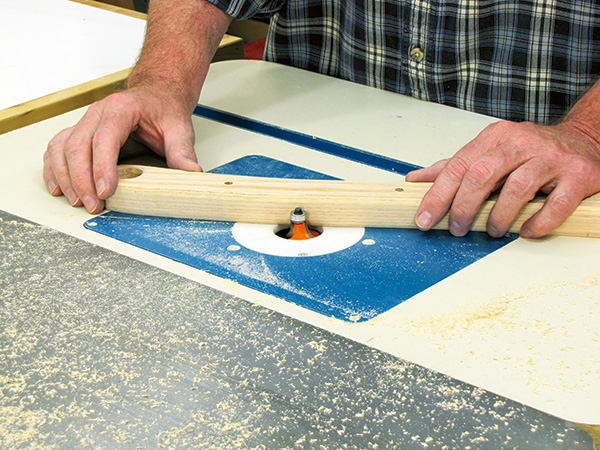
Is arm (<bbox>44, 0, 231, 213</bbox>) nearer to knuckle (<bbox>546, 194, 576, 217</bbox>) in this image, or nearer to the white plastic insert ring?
the white plastic insert ring

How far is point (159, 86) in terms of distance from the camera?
1337 millimetres

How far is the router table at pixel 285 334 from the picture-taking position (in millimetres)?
676

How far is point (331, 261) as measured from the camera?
952 millimetres

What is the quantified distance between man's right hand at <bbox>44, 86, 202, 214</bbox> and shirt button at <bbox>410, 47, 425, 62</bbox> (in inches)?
20.2

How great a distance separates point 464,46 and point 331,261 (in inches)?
28.9

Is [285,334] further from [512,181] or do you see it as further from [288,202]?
[512,181]

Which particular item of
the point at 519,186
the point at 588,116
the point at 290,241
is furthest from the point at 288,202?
the point at 588,116

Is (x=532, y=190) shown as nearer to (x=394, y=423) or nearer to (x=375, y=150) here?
(x=375, y=150)

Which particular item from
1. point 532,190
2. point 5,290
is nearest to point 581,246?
point 532,190

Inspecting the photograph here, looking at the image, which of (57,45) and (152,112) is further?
(57,45)

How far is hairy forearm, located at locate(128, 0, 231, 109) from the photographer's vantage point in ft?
4.49

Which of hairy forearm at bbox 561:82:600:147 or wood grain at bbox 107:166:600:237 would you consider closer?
wood grain at bbox 107:166:600:237

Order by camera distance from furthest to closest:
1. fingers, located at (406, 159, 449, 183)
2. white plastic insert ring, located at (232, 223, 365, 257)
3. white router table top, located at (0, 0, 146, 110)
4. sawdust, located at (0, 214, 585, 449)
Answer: white router table top, located at (0, 0, 146, 110) < fingers, located at (406, 159, 449, 183) < white plastic insert ring, located at (232, 223, 365, 257) < sawdust, located at (0, 214, 585, 449)

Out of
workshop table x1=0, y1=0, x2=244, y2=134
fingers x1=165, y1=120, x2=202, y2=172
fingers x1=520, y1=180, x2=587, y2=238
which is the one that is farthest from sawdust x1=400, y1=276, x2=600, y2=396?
workshop table x1=0, y1=0, x2=244, y2=134
